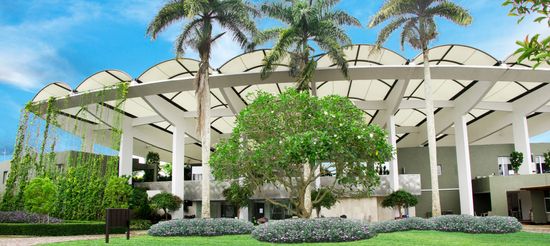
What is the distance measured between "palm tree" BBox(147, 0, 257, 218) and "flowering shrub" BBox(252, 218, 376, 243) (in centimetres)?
811

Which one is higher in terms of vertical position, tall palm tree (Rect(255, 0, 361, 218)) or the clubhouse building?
tall palm tree (Rect(255, 0, 361, 218))

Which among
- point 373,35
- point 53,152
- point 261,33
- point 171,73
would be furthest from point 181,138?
point 373,35

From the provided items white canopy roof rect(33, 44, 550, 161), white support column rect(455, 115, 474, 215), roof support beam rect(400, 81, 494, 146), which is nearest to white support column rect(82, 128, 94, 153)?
white canopy roof rect(33, 44, 550, 161)

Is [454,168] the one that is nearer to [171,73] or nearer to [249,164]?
[171,73]

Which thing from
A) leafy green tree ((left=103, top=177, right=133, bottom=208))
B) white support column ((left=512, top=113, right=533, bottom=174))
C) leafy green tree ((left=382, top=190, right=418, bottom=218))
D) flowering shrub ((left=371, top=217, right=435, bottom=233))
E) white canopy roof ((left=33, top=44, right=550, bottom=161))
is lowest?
flowering shrub ((left=371, top=217, right=435, bottom=233))

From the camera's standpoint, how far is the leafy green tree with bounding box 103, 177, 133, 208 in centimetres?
2747

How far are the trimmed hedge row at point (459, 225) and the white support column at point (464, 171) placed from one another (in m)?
10.8

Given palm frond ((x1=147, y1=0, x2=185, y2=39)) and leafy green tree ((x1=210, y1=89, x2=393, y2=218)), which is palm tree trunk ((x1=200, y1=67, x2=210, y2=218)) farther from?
leafy green tree ((x1=210, y1=89, x2=393, y2=218))

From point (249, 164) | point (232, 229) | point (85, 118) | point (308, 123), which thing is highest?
point (85, 118)

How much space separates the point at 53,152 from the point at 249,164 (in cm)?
1884

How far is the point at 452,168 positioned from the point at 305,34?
21.7 m

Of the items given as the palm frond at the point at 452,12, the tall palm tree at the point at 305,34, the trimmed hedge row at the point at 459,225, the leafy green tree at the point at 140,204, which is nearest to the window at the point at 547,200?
the trimmed hedge row at the point at 459,225

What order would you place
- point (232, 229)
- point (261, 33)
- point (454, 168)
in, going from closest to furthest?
point (232, 229)
point (261, 33)
point (454, 168)

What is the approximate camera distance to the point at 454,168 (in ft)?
127
